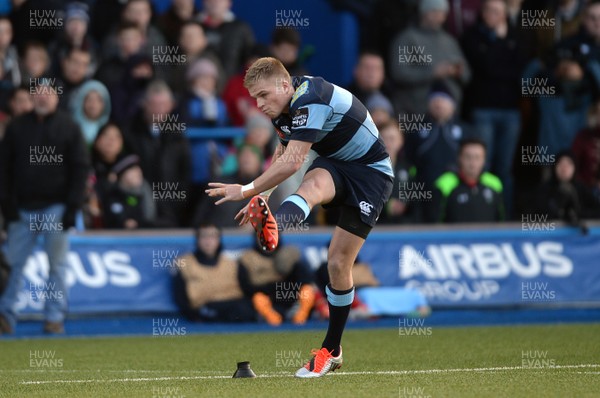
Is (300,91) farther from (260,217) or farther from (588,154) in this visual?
(588,154)

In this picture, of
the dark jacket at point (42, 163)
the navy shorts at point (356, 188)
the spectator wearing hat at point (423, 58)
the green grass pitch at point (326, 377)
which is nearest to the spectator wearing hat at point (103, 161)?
the dark jacket at point (42, 163)

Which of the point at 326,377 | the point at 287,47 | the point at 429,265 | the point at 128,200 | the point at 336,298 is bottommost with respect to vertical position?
the point at 429,265

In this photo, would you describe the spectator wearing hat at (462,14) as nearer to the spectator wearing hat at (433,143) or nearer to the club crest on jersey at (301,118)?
the spectator wearing hat at (433,143)

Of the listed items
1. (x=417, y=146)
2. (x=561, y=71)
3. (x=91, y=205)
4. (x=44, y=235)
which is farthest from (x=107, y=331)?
(x=561, y=71)

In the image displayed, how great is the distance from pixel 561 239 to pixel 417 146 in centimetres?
A: 238

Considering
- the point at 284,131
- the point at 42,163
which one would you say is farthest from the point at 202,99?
the point at 284,131

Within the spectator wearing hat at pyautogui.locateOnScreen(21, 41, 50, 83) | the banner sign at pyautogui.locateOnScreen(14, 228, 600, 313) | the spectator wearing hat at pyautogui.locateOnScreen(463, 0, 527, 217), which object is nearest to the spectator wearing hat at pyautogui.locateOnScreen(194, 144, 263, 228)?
the banner sign at pyautogui.locateOnScreen(14, 228, 600, 313)

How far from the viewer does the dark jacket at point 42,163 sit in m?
14.0

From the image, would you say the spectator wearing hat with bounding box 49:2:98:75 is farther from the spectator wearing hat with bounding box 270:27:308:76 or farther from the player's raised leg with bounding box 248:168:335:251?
the player's raised leg with bounding box 248:168:335:251

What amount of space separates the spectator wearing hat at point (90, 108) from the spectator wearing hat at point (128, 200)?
2.49ft

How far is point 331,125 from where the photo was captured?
9281 millimetres

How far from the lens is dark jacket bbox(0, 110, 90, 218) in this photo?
14.0 m

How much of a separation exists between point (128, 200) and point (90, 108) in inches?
53.5

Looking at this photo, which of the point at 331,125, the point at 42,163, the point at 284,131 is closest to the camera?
the point at 331,125
